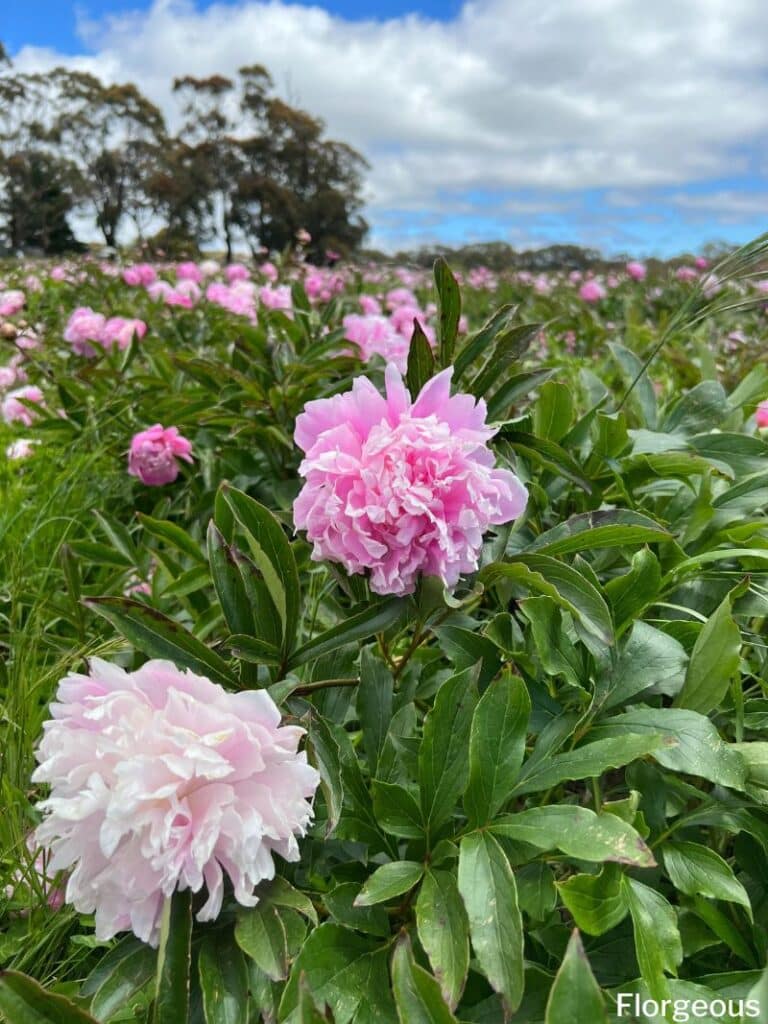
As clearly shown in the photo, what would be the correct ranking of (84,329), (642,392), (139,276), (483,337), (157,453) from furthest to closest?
(139,276) → (84,329) → (157,453) → (642,392) → (483,337)

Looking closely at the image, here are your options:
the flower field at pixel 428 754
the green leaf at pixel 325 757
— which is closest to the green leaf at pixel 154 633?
the flower field at pixel 428 754

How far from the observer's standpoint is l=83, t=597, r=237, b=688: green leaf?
0.71m

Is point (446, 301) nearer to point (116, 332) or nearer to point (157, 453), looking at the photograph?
point (157, 453)

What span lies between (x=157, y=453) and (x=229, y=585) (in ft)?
3.19

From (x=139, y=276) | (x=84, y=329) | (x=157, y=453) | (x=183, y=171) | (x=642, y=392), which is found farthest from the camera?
(x=183, y=171)

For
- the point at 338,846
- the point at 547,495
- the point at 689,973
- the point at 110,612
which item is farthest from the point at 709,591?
the point at 110,612

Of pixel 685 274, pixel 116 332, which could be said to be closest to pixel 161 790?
pixel 116 332

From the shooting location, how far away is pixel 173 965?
1.91 ft

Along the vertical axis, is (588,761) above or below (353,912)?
above

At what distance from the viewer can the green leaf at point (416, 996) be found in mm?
546

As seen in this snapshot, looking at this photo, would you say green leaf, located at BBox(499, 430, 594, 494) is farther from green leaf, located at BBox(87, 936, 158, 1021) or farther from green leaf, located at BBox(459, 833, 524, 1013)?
green leaf, located at BBox(87, 936, 158, 1021)

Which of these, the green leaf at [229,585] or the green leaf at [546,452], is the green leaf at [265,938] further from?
the green leaf at [546,452]

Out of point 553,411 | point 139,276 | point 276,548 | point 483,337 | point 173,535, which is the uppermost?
point 139,276

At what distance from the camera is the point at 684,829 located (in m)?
0.83
